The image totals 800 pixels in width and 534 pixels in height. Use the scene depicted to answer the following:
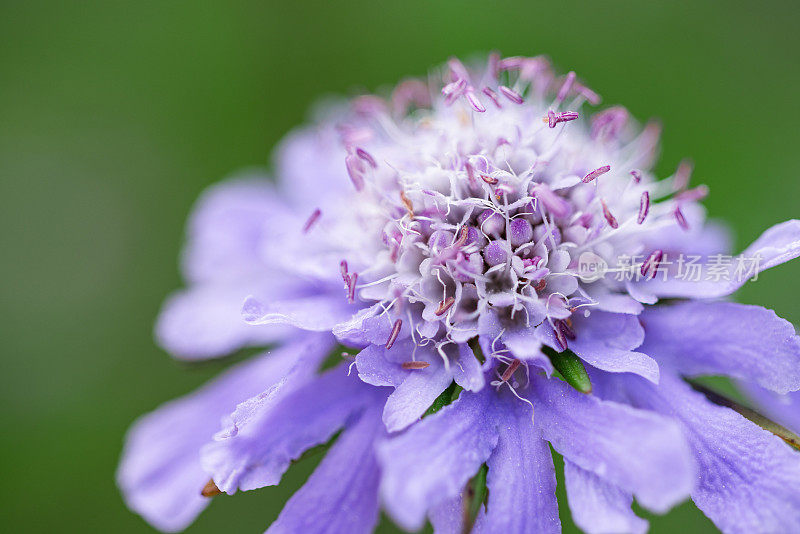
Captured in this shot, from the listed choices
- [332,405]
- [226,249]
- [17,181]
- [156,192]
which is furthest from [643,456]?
[17,181]

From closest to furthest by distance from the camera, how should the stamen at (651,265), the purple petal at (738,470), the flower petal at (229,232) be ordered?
the purple petal at (738,470) → the stamen at (651,265) → the flower petal at (229,232)

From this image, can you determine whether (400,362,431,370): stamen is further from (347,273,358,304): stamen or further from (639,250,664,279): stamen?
(639,250,664,279): stamen

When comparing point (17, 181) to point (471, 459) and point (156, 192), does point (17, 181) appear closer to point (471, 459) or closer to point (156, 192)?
point (156, 192)

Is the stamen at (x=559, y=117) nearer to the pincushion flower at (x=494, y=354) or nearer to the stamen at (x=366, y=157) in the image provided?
the pincushion flower at (x=494, y=354)

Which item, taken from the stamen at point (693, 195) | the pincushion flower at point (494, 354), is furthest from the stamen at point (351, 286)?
the stamen at point (693, 195)

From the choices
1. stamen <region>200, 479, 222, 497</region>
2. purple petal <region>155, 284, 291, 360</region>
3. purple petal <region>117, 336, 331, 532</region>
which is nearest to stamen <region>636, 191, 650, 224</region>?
purple petal <region>117, 336, 331, 532</region>
